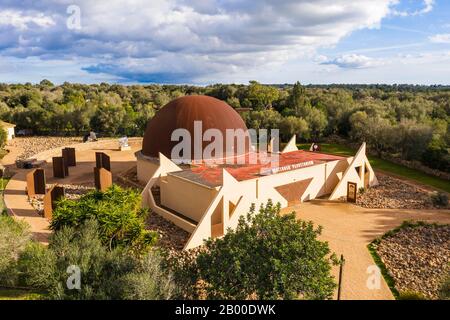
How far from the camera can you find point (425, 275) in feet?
57.5

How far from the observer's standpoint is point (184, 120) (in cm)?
3050

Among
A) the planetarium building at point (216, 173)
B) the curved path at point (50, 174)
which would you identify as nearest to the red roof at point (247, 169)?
the planetarium building at point (216, 173)

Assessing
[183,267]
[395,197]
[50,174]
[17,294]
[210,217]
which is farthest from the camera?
[50,174]

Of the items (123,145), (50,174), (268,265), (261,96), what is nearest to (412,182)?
(268,265)

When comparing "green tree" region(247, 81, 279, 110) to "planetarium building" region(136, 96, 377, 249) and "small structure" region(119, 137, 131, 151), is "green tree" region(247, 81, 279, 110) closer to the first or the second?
"small structure" region(119, 137, 131, 151)

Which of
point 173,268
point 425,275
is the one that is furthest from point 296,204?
point 173,268

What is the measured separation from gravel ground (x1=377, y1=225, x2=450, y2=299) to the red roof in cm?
898

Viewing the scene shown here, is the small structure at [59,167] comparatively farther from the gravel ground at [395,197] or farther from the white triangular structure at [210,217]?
the gravel ground at [395,197]

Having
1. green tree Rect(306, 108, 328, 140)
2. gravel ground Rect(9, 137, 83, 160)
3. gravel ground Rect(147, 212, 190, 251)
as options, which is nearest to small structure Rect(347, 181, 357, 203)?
gravel ground Rect(147, 212, 190, 251)

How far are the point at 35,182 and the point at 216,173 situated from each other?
49.6 ft

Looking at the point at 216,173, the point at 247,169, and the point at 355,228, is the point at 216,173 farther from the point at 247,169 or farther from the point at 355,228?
the point at 355,228
